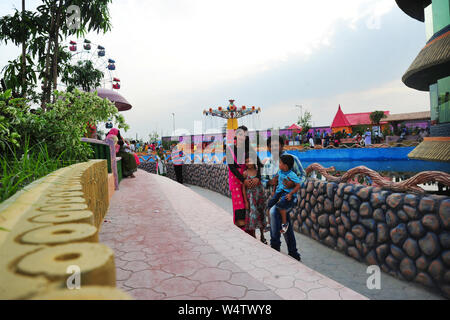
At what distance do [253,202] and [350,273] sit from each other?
1.74 metres

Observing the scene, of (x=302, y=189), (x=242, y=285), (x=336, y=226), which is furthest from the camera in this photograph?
(x=302, y=189)

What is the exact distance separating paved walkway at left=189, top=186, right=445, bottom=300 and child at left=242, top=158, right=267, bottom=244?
1.02 meters

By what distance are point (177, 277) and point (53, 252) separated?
6.18 feet

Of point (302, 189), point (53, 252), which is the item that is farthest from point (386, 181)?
point (53, 252)

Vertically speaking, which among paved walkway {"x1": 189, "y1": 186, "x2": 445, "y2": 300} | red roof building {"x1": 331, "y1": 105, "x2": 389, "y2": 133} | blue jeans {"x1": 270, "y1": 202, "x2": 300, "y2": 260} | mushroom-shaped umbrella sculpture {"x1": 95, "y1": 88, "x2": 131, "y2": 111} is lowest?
paved walkway {"x1": 189, "y1": 186, "x2": 445, "y2": 300}

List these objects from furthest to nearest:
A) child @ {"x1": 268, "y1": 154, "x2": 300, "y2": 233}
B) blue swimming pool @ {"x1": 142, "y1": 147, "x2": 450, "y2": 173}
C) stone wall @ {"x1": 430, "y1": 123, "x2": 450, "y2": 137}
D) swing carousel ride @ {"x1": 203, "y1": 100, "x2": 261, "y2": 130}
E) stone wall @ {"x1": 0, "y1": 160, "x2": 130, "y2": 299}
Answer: swing carousel ride @ {"x1": 203, "y1": 100, "x2": 261, "y2": 130}, blue swimming pool @ {"x1": 142, "y1": 147, "x2": 450, "y2": 173}, stone wall @ {"x1": 430, "y1": 123, "x2": 450, "y2": 137}, child @ {"x1": 268, "y1": 154, "x2": 300, "y2": 233}, stone wall @ {"x1": 0, "y1": 160, "x2": 130, "y2": 299}

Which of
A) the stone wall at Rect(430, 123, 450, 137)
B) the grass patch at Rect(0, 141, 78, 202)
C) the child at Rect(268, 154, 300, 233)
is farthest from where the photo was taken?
the stone wall at Rect(430, 123, 450, 137)

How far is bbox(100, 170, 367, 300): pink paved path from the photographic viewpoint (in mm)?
2295

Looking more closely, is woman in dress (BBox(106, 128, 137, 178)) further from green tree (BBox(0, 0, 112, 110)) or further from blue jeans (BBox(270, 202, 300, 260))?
blue jeans (BBox(270, 202, 300, 260))

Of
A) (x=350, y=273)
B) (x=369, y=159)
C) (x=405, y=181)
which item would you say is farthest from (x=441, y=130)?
(x=369, y=159)

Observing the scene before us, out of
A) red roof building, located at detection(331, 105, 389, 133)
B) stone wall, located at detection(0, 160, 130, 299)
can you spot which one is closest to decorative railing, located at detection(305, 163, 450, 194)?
stone wall, located at detection(0, 160, 130, 299)

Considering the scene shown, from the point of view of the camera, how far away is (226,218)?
4.98m

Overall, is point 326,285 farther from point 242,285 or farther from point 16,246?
point 16,246

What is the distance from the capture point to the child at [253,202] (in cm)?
442
